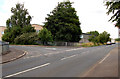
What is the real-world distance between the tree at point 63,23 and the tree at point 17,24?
7552 millimetres

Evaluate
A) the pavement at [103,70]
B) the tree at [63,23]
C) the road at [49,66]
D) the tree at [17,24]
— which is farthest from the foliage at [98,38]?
the pavement at [103,70]

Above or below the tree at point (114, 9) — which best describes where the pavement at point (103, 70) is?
below

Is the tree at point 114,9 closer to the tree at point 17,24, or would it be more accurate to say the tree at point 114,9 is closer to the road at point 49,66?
the road at point 49,66

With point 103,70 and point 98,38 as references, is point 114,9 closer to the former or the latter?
point 103,70

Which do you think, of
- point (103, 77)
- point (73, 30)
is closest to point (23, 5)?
point (73, 30)

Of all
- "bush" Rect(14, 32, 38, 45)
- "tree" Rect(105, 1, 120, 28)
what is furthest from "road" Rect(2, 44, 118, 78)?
"bush" Rect(14, 32, 38, 45)

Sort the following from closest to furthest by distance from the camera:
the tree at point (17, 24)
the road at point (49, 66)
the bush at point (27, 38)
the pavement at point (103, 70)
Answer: the pavement at point (103, 70)
the road at point (49, 66)
the bush at point (27, 38)
the tree at point (17, 24)

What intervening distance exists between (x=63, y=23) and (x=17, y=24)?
17.7m

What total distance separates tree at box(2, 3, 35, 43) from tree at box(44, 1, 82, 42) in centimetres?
755

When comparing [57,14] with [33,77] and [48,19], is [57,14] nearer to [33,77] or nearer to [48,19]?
[48,19]

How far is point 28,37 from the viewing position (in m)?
40.1

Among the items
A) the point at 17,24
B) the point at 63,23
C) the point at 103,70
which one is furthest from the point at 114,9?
the point at 17,24

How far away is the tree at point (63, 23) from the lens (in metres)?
40.4

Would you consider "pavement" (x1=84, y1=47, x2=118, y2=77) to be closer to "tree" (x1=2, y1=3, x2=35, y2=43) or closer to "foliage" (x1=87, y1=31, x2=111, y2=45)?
"tree" (x1=2, y1=3, x2=35, y2=43)
